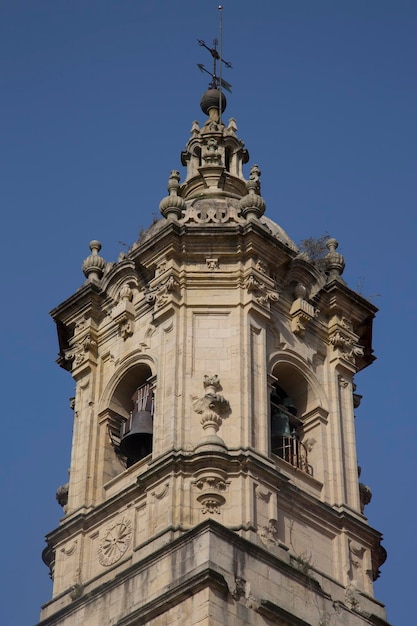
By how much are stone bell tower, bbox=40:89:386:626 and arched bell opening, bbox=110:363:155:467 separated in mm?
39

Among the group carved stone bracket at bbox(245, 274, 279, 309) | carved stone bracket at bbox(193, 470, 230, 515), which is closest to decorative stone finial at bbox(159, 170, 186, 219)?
carved stone bracket at bbox(245, 274, 279, 309)

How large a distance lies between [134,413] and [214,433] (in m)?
2.77

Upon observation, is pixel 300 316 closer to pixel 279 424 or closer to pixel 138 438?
pixel 279 424

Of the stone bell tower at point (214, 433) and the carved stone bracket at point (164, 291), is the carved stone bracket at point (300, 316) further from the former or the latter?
the carved stone bracket at point (164, 291)

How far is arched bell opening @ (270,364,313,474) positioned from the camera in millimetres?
36406

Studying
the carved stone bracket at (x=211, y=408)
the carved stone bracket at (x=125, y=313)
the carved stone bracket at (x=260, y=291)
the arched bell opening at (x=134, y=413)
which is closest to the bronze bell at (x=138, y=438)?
the arched bell opening at (x=134, y=413)

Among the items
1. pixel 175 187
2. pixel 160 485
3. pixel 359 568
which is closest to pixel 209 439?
pixel 160 485

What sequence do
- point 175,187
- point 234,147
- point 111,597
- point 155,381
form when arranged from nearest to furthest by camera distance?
point 111,597 < point 155,381 < point 175,187 < point 234,147

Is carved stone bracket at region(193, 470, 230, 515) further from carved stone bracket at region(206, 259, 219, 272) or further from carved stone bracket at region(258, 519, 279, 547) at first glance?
carved stone bracket at region(206, 259, 219, 272)

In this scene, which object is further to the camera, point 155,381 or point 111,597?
point 155,381

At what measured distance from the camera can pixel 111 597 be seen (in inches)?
1314

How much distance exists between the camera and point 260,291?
3694cm

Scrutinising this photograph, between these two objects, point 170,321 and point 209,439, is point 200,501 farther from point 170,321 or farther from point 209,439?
point 170,321

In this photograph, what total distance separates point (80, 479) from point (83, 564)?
1934mm
